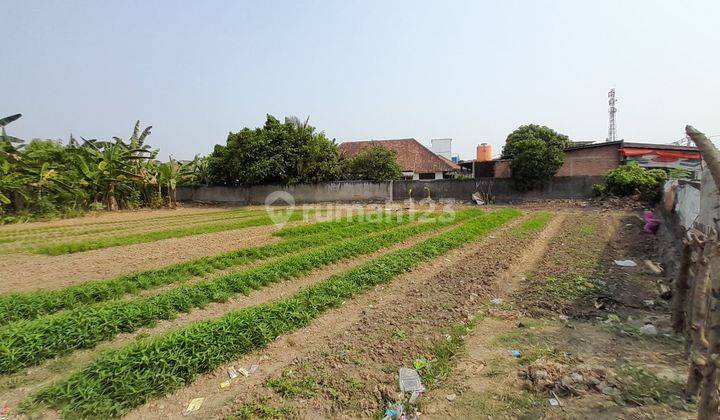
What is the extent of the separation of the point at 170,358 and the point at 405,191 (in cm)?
2487

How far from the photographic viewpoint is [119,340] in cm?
460

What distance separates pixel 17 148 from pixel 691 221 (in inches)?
1174

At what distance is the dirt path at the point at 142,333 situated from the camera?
3.59 m

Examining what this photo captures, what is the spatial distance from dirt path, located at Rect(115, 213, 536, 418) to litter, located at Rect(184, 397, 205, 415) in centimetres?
5

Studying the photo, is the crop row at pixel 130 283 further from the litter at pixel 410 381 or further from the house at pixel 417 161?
the house at pixel 417 161

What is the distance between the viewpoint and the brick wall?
22641 mm

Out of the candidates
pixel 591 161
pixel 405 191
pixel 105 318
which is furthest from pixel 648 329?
pixel 405 191

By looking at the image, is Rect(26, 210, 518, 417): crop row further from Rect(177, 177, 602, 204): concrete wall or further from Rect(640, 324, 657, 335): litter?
Rect(177, 177, 602, 204): concrete wall

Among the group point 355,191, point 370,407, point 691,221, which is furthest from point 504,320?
point 355,191

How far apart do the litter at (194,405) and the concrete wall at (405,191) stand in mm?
23831

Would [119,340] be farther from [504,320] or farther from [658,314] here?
[658,314]

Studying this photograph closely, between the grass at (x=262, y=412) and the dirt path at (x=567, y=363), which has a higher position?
the dirt path at (x=567, y=363)

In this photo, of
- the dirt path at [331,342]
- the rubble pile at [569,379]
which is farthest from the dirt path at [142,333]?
the rubble pile at [569,379]

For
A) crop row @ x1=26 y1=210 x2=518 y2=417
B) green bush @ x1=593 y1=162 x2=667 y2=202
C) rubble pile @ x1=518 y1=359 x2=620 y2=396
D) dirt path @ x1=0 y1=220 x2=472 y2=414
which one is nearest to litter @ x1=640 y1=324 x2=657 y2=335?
rubble pile @ x1=518 y1=359 x2=620 y2=396
